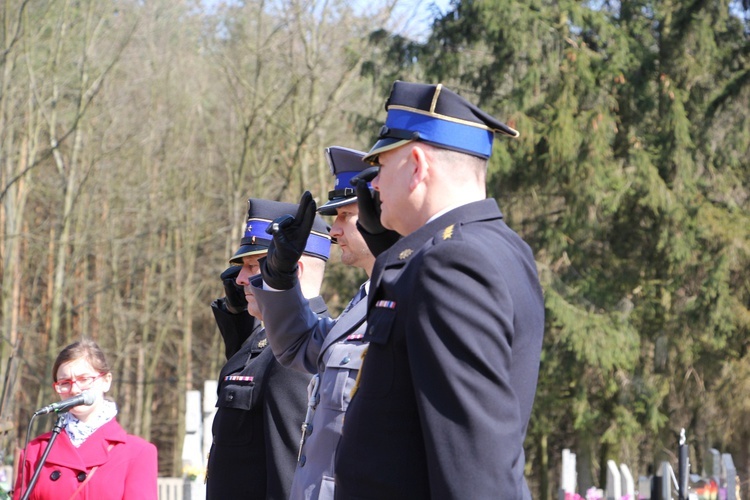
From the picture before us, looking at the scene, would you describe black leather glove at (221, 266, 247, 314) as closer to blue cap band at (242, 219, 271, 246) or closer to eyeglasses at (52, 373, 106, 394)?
blue cap band at (242, 219, 271, 246)

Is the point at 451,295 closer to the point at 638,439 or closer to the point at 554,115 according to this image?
the point at 554,115

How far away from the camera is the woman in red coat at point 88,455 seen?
3996mm

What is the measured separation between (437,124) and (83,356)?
2.46 m

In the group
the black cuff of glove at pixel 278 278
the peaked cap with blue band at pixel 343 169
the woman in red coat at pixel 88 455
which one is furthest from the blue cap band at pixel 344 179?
the woman in red coat at pixel 88 455

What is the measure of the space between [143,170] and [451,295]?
1903 cm

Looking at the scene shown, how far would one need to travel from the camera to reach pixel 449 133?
2.28 m

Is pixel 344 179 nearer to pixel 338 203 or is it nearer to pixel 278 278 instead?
pixel 338 203

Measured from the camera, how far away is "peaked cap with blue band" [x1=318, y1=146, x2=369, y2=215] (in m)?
Result: 3.39

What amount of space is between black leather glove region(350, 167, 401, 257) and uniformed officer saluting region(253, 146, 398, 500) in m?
0.15

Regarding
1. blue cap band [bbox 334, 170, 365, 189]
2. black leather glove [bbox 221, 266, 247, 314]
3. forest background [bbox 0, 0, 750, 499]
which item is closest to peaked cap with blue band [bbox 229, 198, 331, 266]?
black leather glove [bbox 221, 266, 247, 314]

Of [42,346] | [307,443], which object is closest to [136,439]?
[307,443]

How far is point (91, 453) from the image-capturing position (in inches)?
160

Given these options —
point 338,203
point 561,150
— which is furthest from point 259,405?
point 561,150

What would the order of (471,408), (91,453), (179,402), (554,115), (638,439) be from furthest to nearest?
1. (179,402)
2. (638,439)
3. (554,115)
4. (91,453)
5. (471,408)
